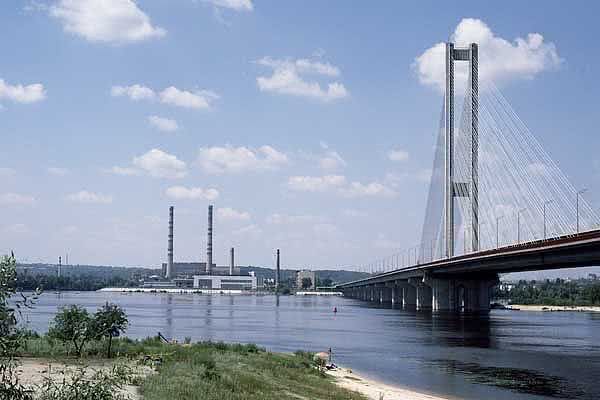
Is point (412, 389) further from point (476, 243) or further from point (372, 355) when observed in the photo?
point (476, 243)

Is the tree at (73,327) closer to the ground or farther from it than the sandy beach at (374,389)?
farther from it

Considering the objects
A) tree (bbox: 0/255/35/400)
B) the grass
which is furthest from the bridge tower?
tree (bbox: 0/255/35/400)

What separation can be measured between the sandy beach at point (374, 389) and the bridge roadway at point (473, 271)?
22764 mm

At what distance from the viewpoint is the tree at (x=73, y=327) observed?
104ft

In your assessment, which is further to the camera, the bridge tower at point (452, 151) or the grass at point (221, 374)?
the bridge tower at point (452, 151)

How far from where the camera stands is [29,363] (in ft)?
89.7

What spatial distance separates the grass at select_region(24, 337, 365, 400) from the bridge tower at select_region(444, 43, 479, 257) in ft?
161

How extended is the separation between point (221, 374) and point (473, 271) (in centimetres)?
7165

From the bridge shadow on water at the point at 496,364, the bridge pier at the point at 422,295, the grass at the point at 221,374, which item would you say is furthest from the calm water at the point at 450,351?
the bridge pier at the point at 422,295

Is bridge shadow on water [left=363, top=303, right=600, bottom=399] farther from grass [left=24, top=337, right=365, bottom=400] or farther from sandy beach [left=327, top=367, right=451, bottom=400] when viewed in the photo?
grass [left=24, top=337, right=365, bottom=400]

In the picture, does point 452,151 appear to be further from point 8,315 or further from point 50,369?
point 8,315

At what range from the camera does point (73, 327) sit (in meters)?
32.6

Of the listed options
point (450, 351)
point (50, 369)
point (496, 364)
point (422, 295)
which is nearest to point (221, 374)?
point (50, 369)

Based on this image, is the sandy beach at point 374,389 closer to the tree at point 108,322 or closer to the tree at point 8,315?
the tree at point 108,322
